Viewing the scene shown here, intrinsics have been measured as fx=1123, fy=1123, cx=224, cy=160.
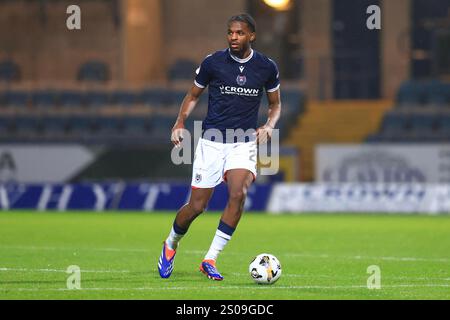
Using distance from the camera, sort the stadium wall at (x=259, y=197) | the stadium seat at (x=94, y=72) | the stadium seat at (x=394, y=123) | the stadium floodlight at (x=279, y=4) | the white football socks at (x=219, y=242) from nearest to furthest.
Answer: the white football socks at (x=219, y=242) → the stadium wall at (x=259, y=197) → the stadium seat at (x=394, y=123) → the stadium floodlight at (x=279, y=4) → the stadium seat at (x=94, y=72)

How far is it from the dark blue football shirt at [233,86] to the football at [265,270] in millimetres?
1396

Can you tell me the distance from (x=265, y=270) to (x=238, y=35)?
7.44 feet

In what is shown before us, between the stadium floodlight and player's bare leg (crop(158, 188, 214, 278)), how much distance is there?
26680mm

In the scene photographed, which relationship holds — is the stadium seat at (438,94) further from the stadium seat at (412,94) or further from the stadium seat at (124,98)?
the stadium seat at (124,98)

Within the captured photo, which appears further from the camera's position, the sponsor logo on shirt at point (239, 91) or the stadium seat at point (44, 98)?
the stadium seat at point (44, 98)

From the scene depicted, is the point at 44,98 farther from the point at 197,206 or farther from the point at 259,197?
the point at 197,206

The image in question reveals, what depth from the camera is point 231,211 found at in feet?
35.5

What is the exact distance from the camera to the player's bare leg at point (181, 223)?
1088 cm

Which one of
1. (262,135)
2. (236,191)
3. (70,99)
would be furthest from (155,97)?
(262,135)

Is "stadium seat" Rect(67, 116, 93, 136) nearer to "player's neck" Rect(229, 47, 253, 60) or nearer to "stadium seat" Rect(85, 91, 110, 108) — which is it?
"stadium seat" Rect(85, 91, 110, 108)

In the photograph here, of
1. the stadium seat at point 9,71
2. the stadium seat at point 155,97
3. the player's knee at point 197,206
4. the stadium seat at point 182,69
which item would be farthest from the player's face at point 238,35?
the stadium seat at point 9,71

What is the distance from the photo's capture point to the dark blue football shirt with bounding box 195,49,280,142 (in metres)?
11.0
